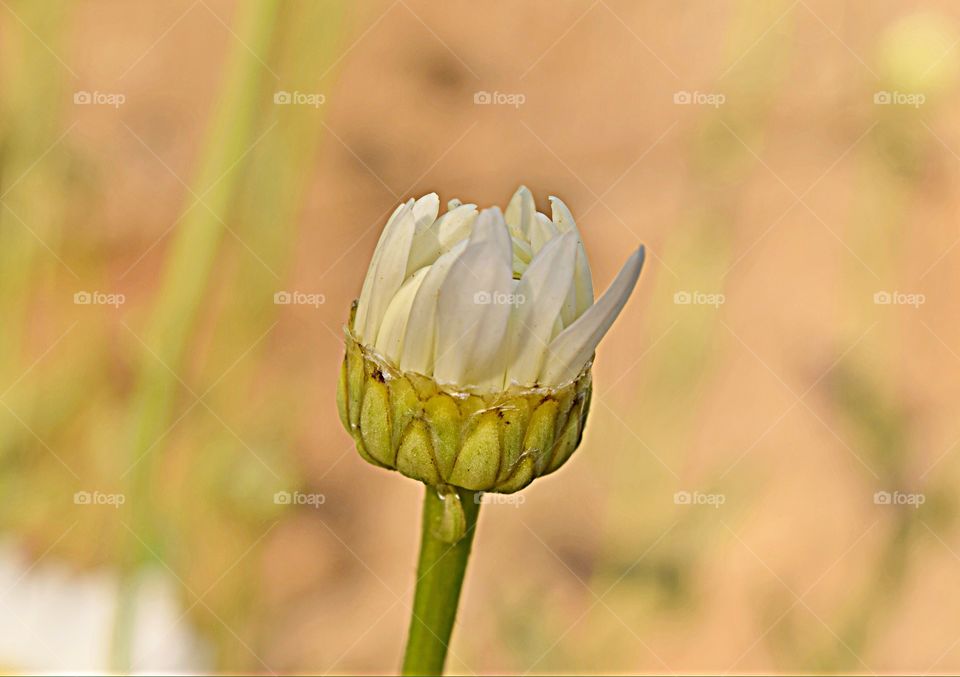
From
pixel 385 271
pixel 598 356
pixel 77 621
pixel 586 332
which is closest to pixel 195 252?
pixel 385 271

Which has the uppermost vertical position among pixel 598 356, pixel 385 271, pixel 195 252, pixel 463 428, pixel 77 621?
pixel 598 356

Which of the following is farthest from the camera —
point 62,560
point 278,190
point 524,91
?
point 524,91

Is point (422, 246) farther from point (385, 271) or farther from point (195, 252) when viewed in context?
point (195, 252)

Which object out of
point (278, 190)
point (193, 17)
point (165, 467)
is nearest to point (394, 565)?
point (165, 467)

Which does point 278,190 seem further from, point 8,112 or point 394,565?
point 394,565

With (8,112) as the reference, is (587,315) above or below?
below

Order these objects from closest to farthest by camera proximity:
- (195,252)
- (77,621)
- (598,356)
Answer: (195,252) → (77,621) → (598,356)

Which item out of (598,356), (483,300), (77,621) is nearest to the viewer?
(483,300)
